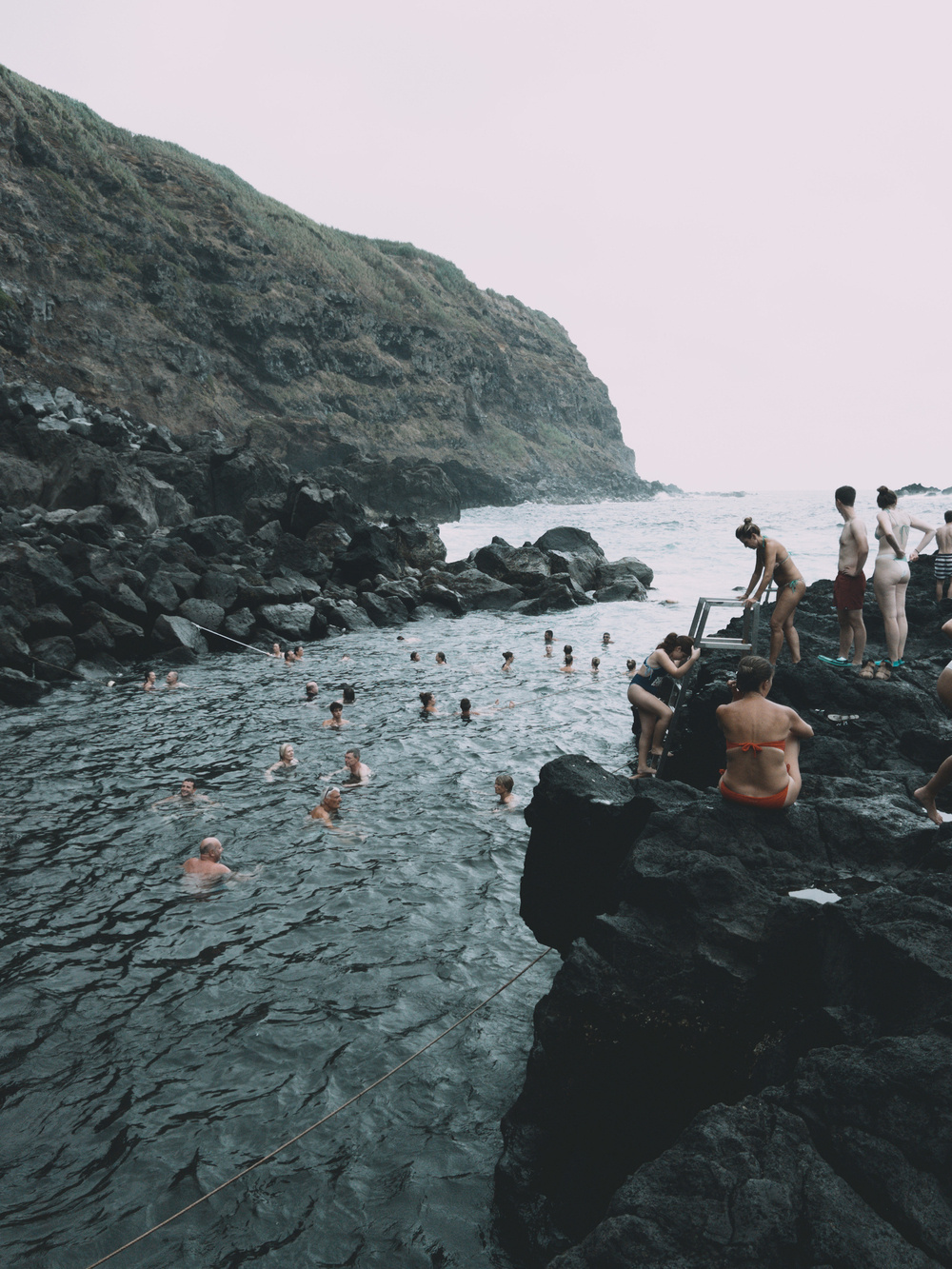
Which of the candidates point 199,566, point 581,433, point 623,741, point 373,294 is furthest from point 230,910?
point 581,433

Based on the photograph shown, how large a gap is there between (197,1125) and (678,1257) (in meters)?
3.97

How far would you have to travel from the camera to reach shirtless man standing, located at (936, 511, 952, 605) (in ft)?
42.3

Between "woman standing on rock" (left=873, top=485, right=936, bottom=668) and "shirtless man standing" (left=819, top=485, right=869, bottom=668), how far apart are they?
9.2 inches

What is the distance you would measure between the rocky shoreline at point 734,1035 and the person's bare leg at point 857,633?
3.17 metres

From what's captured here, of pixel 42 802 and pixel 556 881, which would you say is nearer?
pixel 556 881

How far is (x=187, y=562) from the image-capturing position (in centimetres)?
2394

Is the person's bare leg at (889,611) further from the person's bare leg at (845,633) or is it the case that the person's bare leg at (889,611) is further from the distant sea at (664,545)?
the distant sea at (664,545)

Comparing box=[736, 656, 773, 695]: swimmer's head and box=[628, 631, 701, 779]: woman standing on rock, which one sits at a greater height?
box=[736, 656, 773, 695]: swimmer's head

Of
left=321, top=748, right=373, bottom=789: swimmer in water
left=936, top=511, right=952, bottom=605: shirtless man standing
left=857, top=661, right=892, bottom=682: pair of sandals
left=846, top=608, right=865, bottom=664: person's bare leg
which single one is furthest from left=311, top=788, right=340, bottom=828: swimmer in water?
left=936, top=511, right=952, bottom=605: shirtless man standing

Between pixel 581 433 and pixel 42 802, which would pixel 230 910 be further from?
pixel 581 433

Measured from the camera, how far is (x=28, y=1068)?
18.6 feet

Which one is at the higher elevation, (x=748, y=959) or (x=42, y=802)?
(x=748, y=959)

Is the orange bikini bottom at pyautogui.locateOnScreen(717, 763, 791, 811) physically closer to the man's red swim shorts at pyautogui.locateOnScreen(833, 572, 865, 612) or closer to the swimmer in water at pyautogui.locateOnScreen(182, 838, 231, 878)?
the man's red swim shorts at pyautogui.locateOnScreen(833, 572, 865, 612)

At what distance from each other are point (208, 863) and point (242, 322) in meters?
73.7
